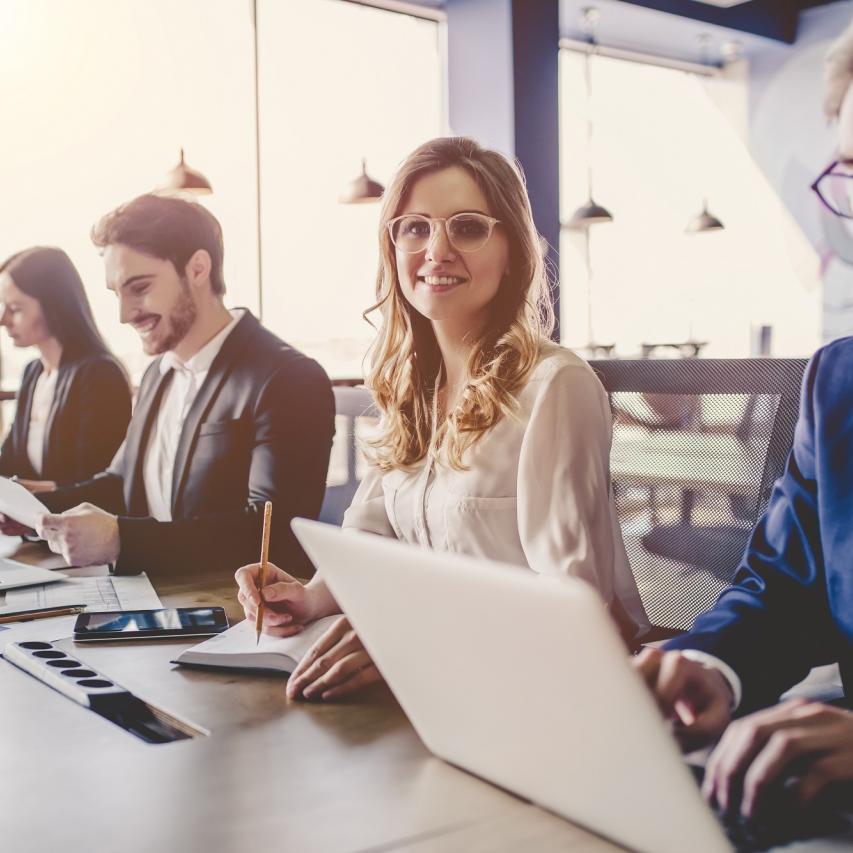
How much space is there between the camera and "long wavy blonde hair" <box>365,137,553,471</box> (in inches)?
63.8

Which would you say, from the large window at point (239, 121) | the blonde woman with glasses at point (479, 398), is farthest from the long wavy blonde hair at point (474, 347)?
the large window at point (239, 121)

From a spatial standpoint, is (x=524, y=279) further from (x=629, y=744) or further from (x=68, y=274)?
(x=68, y=274)

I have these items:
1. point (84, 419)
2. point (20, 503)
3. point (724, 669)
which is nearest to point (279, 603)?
point (724, 669)

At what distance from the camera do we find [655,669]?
2.66 ft

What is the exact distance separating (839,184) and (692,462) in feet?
1.53

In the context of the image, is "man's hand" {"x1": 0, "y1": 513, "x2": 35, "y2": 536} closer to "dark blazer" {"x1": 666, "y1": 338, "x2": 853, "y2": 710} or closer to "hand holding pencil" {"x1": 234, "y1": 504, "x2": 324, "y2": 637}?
"hand holding pencil" {"x1": 234, "y1": 504, "x2": 324, "y2": 637}

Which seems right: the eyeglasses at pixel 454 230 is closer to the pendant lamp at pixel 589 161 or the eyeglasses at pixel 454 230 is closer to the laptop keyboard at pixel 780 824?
the laptop keyboard at pixel 780 824

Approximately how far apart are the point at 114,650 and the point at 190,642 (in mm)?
94

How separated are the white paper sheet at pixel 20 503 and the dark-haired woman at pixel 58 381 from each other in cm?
118

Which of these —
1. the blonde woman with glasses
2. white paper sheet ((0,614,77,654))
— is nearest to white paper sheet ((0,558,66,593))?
white paper sheet ((0,614,77,654))

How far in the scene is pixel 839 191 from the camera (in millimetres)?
1333

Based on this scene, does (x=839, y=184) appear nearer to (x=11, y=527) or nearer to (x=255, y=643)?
(x=255, y=643)

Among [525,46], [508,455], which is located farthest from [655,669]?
[525,46]

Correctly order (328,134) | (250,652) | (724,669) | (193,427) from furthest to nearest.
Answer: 1. (328,134)
2. (193,427)
3. (250,652)
4. (724,669)
